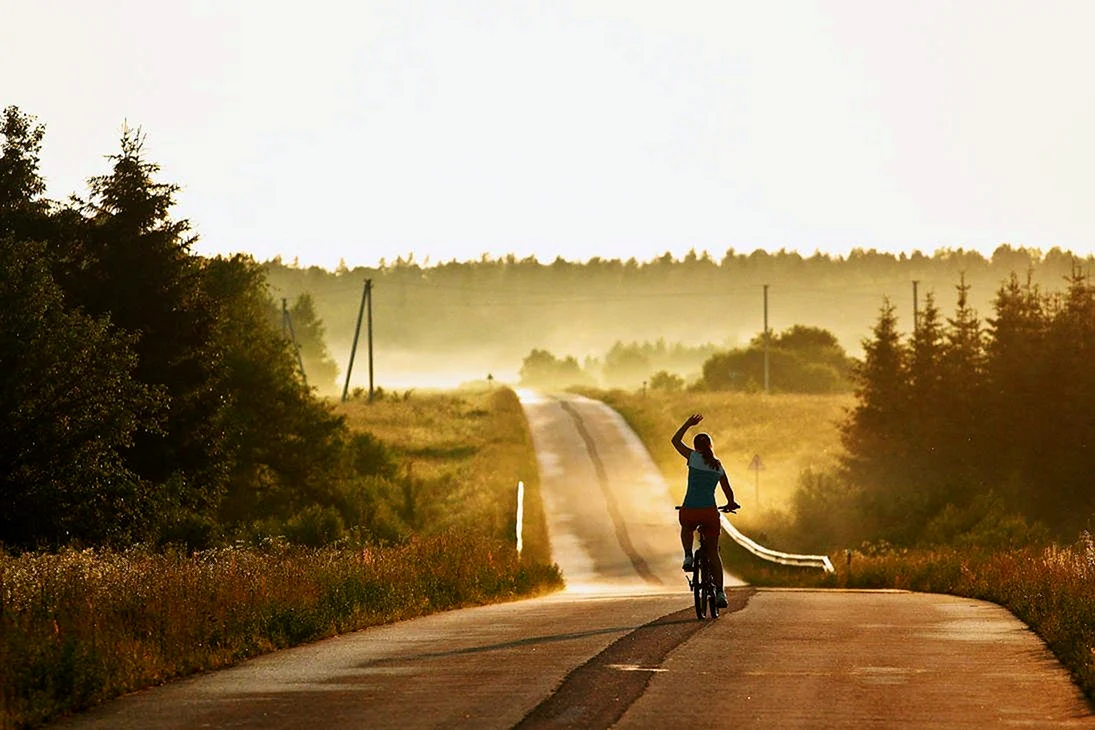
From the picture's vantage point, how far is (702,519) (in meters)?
18.4

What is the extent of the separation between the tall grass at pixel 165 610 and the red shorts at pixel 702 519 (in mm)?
3825

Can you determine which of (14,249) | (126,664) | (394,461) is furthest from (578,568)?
(126,664)

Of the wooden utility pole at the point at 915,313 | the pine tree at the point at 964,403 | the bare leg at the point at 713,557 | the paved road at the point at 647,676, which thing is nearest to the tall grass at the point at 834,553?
the paved road at the point at 647,676

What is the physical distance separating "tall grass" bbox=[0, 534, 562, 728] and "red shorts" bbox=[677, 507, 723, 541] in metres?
3.83

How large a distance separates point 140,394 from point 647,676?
29203 millimetres

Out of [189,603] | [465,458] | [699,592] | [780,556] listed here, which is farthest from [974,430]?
[189,603]

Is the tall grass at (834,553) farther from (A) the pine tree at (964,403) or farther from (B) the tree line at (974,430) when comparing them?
(A) the pine tree at (964,403)

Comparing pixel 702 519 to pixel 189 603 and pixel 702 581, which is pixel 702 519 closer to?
pixel 702 581

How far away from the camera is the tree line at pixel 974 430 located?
5556cm

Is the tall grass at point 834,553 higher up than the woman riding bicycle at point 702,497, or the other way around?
the woman riding bicycle at point 702,497

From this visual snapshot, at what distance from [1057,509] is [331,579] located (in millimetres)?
41634

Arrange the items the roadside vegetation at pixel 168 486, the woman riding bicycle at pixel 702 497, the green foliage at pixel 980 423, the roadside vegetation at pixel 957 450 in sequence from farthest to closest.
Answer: the green foliage at pixel 980 423, the roadside vegetation at pixel 957 450, the woman riding bicycle at pixel 702 497, the roadside vegetation at pixel 168 486

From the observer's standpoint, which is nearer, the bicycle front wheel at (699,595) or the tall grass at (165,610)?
the tall grass at (165,610)

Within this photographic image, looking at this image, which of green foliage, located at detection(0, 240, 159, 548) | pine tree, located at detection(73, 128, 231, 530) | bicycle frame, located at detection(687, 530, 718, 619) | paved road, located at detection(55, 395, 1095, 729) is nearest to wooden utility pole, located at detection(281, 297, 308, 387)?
pine tree, located at detection(73, 128, 231, 530)
